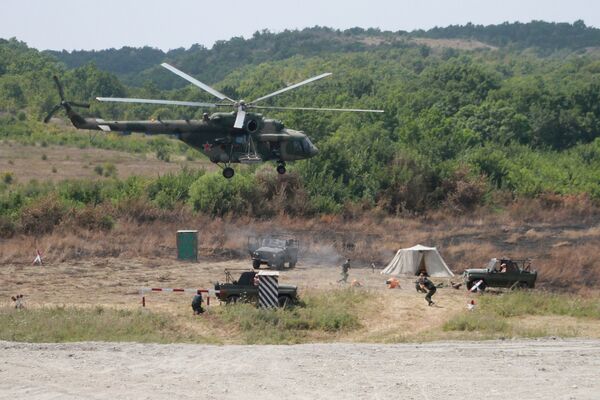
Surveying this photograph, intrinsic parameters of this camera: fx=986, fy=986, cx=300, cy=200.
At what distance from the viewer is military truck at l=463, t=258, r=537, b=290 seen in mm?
36750

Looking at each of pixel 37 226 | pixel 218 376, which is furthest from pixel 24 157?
pixel 218 376

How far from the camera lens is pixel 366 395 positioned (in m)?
19.3

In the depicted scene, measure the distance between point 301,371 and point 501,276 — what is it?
17258mm

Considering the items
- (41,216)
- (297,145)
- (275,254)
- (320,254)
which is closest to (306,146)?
(297,145)

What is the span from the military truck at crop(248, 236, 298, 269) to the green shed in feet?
11.0

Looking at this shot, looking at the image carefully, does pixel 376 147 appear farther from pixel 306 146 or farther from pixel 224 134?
pixel 224 134

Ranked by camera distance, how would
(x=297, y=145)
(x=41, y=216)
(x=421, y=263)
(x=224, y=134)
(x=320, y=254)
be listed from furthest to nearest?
(x=41, y=216)
(x=320, y=254)
(x=297, y=145)
(x=224, y=134)
(x=421, y=263)

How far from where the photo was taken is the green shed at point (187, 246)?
147ft

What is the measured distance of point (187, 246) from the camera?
44.9 metres

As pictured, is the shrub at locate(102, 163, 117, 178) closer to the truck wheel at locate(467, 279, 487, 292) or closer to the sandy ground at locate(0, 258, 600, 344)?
the sandy ground at locate(0, 258, 600, 344)

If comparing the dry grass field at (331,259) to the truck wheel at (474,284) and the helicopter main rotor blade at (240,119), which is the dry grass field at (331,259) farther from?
the helicopter main rotor blade at (240,119)

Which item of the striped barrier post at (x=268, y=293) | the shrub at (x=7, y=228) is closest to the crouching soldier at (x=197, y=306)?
the striped barrier post at (x=268, y=293)

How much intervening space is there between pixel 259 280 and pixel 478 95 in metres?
86.4

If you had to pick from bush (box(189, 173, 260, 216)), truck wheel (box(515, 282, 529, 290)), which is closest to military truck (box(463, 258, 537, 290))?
truck wheel (box(515, 282, 529, 290))
